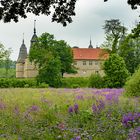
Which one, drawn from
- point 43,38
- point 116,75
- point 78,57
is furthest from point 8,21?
point 78,57

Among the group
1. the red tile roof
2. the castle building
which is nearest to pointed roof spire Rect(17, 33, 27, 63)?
the castle building

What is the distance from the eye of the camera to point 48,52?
74.2m

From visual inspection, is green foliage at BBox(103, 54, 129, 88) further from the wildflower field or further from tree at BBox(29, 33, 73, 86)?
the wildflower field

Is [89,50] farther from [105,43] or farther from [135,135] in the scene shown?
[135,135]

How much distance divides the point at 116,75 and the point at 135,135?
148 ft

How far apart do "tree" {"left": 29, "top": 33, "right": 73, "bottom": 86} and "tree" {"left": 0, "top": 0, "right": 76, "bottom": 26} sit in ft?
182

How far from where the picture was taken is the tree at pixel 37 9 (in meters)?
6.94

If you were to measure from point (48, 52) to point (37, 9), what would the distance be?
6727cm

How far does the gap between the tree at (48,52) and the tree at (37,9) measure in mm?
55489

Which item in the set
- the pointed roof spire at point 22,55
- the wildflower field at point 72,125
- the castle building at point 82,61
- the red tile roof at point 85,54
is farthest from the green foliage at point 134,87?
the red tile roof at point 85,54

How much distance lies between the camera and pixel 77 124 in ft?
28.3

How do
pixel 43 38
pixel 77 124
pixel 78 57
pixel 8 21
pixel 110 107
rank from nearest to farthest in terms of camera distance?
pixel 8 21
pixel 77 124
pixel 110 107
pixel 43 38
pixel 78 57

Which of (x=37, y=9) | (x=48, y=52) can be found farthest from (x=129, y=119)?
(x=48, y=52)

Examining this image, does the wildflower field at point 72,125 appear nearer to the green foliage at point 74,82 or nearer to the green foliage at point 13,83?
the green foliage at point 13,83
